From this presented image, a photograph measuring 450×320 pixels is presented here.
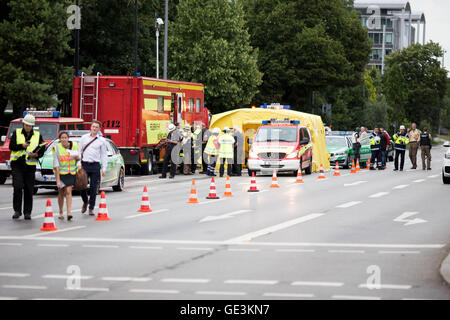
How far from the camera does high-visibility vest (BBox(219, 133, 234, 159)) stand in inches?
1241

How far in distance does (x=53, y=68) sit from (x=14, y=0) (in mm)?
3802

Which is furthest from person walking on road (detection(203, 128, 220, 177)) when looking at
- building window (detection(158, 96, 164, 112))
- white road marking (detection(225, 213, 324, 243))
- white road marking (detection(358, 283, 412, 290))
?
white road marking (detection(358, 283, 412, 290))

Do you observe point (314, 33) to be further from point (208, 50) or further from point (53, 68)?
point (53, 68)

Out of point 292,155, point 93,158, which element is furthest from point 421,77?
point 93,158

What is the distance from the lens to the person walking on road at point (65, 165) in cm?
1566

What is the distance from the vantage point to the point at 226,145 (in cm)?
3161

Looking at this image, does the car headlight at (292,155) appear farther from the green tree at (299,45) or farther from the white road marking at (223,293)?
the green tree at (299,45)

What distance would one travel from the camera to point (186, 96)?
35250 mm

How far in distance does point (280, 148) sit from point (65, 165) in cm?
1632

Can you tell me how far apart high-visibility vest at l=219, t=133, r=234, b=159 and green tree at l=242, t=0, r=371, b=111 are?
113 ft

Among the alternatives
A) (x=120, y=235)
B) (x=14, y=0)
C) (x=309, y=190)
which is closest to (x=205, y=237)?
(x=120, y=235)

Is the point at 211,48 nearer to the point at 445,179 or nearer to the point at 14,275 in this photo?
the point at 445,179

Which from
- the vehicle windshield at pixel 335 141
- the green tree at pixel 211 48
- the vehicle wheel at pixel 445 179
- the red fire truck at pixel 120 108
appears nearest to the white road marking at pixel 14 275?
the vehicle wheel at pixel 445 179
